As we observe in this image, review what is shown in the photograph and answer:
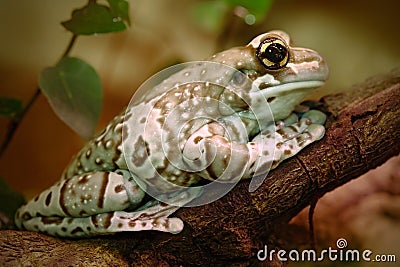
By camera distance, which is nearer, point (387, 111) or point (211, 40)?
point (387, 111)

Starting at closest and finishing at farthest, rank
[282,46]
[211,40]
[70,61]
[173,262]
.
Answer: [282,46]
[173,262]
[70,61]
[211,40]

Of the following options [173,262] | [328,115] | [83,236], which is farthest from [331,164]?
[83,236]

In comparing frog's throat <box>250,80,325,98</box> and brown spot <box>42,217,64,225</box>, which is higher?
frog's throat <box>250,80,325,98</box>

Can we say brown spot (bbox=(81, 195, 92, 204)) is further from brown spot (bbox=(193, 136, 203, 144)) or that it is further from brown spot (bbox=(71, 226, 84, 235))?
brown spot (bbox=(193, 136, 203, 144))

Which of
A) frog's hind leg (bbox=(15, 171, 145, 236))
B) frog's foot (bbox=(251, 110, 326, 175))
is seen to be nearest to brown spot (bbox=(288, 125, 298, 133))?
frog's foot (bbox=(251, 110, 326, 175))

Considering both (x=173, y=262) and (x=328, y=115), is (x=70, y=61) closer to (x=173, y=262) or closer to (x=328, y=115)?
(x=173, y=262)

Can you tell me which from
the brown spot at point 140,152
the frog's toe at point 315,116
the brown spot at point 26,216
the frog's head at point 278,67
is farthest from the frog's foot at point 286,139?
the brown spot at point 26,216
